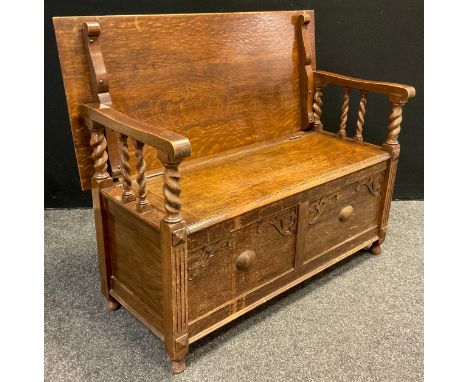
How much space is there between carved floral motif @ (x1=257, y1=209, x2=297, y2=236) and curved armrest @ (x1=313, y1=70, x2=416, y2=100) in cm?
78

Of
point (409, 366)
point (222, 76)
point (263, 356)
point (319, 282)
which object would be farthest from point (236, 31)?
point (409, 366)

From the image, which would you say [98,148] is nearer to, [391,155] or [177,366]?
[177,366]

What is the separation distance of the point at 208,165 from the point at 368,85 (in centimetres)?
89

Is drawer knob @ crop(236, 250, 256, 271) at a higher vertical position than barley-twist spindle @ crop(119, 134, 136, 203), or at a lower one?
lower

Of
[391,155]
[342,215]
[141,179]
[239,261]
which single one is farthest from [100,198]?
[391,155]

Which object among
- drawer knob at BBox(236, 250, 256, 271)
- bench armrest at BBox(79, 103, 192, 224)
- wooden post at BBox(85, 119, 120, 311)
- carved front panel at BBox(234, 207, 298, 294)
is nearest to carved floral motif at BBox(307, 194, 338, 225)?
carved front panel at BBox(234, 207, 298, 294)

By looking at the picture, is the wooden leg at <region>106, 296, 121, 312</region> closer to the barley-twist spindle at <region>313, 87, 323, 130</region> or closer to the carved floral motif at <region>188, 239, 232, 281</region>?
the carved floral motif at <region>188, 239, 232, 281</region>

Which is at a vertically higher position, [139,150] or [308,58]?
[308,58]

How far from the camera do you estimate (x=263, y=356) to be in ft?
6.05

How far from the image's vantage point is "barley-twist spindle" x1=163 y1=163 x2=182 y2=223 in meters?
1.47

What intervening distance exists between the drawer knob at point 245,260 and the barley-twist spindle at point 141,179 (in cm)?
39

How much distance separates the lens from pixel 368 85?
238 cm

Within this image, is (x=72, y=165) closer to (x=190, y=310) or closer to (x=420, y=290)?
(x=190, y=310)

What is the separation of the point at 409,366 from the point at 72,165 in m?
2.09
